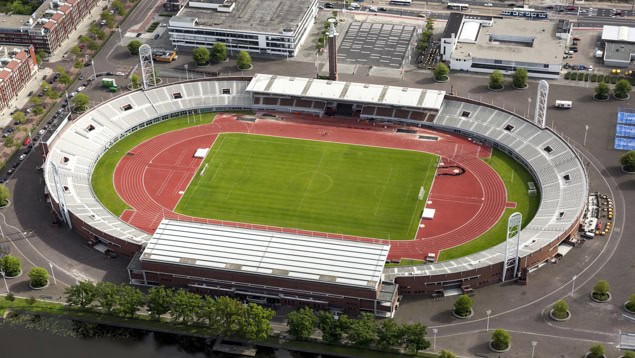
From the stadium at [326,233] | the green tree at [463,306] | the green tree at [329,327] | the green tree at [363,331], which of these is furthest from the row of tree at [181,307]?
the green tree at [463,306]

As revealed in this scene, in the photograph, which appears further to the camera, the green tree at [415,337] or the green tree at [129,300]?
the green tree at [129,300]

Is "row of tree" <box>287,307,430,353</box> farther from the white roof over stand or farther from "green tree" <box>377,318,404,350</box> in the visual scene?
the white roof over stand

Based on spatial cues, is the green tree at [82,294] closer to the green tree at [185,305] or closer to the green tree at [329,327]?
the green tree at [185,305]

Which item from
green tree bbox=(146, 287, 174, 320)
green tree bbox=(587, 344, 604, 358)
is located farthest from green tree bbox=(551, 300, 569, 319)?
green tree bbox=(146, 287, 174, 320)

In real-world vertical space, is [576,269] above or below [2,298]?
above

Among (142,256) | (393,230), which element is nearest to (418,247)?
(393,230)

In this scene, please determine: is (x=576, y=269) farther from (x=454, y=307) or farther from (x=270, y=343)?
(x=270, y=343)
